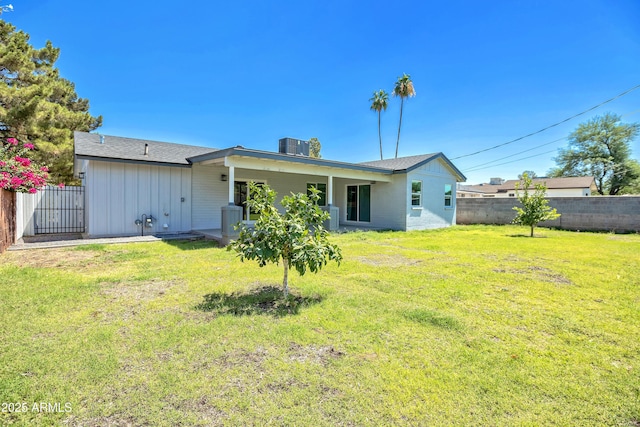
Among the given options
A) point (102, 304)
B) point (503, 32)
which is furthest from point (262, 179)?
point (503, 32)

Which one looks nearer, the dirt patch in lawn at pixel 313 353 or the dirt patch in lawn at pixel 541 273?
the dirt patch in lawn at pixel 313 353

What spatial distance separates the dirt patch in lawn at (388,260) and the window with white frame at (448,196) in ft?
32.7

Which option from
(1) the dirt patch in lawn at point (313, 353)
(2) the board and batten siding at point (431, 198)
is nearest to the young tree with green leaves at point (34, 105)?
(1) the dirt patch in lawn at point (313, 353)

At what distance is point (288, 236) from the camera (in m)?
3.92

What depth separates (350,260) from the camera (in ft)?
23.0

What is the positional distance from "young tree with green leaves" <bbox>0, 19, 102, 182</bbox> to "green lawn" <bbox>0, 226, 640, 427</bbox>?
10.4 metres

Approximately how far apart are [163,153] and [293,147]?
4.99m

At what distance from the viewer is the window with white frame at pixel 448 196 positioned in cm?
1631

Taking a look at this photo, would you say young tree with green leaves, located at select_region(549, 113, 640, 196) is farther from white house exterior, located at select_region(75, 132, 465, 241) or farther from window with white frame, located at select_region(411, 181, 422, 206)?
window with white frame, located at select_region(411, 181, 422, 206)

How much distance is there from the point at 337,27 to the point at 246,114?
9.63m

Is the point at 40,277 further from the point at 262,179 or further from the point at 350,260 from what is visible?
the point at 262,179

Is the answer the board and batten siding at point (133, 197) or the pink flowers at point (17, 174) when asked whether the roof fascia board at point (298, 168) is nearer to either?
the board and batten siding at point (133, 197)

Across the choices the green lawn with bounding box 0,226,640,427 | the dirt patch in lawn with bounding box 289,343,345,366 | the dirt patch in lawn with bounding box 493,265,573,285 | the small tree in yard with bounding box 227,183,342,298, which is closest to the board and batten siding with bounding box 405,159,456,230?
the dirt patch in lawn with bounding box 493,265,573,285

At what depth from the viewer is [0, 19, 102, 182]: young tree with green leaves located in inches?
471
